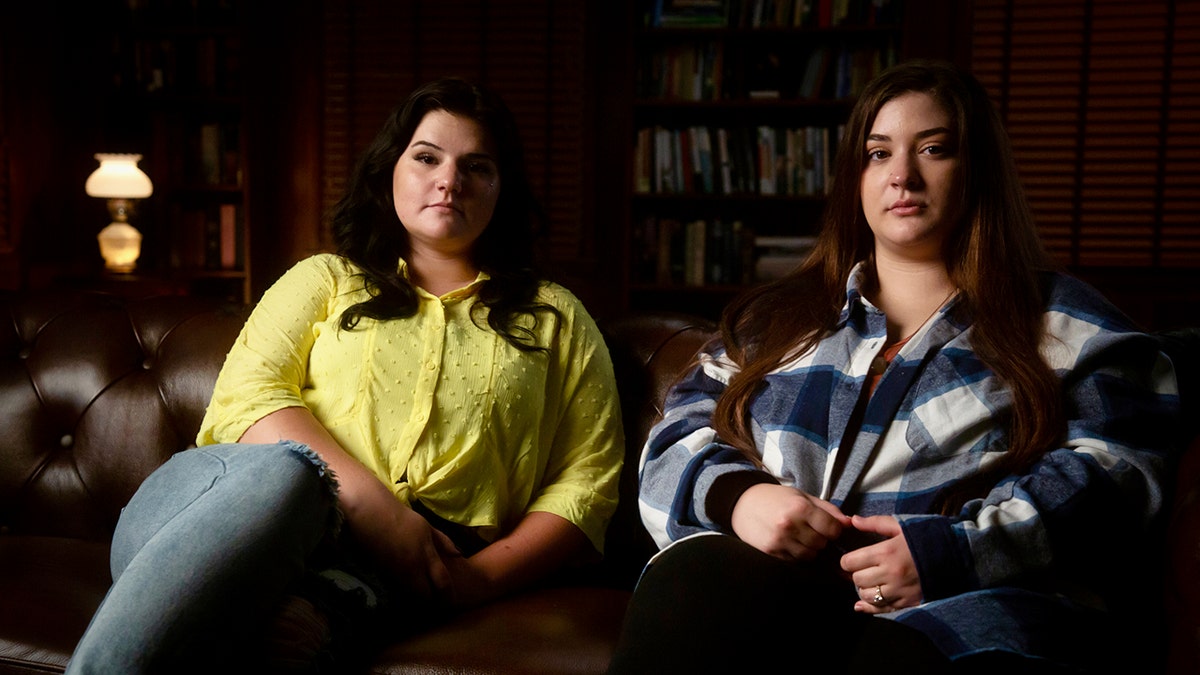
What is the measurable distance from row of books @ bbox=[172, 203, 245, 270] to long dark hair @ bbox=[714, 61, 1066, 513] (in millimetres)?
3396

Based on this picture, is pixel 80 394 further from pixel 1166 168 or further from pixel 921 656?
pixel 1166 168

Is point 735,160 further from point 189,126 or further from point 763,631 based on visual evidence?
point 763,631

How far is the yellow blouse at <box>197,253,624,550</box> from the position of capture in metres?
1.59

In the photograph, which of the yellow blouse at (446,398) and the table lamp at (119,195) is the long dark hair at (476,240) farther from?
the table lamp at (119,195)

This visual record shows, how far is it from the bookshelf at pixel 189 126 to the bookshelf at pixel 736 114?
1.69 m

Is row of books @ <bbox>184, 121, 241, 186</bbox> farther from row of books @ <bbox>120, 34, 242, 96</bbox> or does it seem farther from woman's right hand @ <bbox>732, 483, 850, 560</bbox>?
woman's right hand @ <bbox>732, 483, 850, 560</bbox>

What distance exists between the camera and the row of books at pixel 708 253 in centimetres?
410

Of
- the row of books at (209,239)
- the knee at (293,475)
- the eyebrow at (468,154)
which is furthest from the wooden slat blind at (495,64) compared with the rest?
the knee at (293,475)

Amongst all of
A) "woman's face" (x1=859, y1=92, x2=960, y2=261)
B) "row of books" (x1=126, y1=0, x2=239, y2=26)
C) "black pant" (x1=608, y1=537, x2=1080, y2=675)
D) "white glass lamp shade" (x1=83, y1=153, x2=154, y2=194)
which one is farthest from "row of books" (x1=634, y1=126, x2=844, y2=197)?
"black pant" (x1=608, y1=537, x2=1080, y2=675)

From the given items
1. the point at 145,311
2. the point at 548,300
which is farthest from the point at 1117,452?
the point at 145,311

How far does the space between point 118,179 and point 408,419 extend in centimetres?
305

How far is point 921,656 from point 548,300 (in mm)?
888

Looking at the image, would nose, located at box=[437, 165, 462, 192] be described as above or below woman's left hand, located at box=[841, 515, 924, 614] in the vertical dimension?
above

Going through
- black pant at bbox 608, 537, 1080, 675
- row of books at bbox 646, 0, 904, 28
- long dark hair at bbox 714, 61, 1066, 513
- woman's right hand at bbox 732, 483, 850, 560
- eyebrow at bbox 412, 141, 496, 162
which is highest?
row of books at bbox 646, 0, 904, 28
